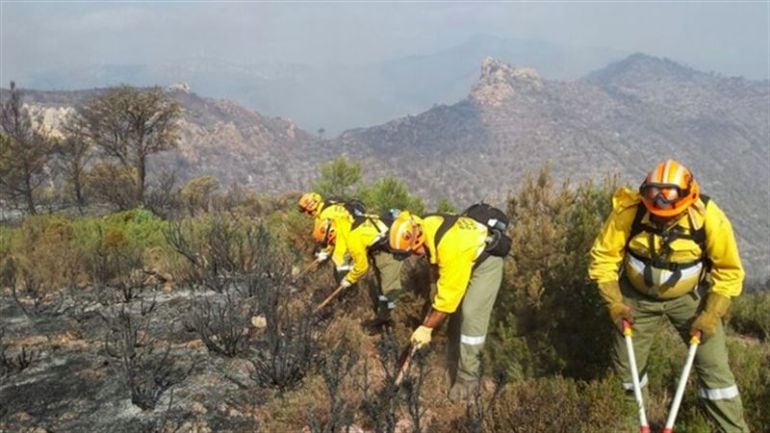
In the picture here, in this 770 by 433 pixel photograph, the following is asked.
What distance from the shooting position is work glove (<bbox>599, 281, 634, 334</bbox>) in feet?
12.2

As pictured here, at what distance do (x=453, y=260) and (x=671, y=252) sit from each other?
1.52m

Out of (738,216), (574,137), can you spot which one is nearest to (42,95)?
(574,137)

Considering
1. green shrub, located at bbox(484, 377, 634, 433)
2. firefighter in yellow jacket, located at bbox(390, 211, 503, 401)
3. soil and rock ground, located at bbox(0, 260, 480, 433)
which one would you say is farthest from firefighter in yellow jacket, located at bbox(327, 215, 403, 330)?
green shrub, located at bbox(484, 377, 634, 433)

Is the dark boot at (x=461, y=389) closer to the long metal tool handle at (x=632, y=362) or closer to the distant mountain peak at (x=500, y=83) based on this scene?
the long metal tool handle at (x=632, y=362)

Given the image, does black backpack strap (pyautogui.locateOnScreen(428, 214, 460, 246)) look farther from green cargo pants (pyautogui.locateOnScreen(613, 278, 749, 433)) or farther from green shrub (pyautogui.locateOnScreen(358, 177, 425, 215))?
green shrub (pyautogui.locateOnScreen(358, 177, 425, 215))

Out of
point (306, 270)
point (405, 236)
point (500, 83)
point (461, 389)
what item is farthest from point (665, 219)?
point (500, 83)

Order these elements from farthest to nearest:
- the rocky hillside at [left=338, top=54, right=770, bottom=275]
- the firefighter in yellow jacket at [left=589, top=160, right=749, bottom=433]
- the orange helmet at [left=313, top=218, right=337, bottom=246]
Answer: the rocky hillside at [left=338, top=54, right=770, bottom=275]
the orange helmet at [left=313, top=218, right=337, bottom=246]
the firefighter in yellow jacket at [left=589, top=160, right=749, bottom=433]

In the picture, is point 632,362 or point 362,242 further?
point 362,242

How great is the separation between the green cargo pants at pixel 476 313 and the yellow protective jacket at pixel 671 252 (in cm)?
115

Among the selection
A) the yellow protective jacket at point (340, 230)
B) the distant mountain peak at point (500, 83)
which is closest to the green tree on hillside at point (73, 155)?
the yellow protective jacket at point (340, 230)

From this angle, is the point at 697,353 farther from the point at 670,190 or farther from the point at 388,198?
the point at 388,198

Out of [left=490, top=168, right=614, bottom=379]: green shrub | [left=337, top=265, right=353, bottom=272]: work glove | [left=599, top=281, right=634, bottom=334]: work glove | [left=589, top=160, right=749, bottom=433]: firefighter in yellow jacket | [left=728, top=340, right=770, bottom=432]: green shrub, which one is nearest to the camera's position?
[left=589, top=160, right=749, bottom=433]: firefighter in yellow jacket

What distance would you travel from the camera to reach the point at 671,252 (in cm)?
353

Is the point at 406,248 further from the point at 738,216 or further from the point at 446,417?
the point at 738,216
